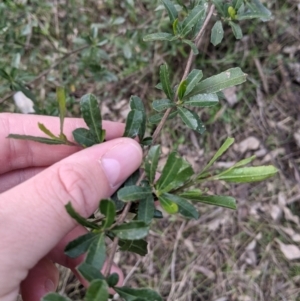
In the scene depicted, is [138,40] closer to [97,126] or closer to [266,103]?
[266,103]

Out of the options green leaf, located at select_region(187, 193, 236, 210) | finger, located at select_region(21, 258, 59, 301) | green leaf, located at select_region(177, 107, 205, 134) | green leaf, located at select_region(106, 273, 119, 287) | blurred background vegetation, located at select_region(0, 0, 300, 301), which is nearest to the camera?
green leaf, located at select_region(106, 273, 119, 287)

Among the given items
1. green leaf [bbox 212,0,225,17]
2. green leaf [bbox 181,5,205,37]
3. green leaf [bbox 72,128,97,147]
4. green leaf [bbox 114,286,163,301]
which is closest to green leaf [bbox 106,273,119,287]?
green leaf [bbox 114,286,163,301]

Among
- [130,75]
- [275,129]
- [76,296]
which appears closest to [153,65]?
[130,75]

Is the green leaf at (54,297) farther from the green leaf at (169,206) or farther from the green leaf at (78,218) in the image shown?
the green leaf at (169,206)

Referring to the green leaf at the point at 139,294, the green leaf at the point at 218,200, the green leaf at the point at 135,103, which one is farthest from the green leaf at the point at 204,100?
the green leaf at the point at 139,294

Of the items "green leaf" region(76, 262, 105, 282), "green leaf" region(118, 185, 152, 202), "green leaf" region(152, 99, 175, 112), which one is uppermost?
"green leaf" region(152, 99, 175, 112)

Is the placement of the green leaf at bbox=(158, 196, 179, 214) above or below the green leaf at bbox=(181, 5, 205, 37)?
below

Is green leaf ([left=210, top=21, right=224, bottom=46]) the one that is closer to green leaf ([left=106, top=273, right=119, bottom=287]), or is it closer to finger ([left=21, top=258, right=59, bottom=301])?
green leaf ([left=106, top=273, right=119, bottom=287])

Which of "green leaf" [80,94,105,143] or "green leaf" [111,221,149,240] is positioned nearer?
"green leaf" [111,221,149,240]
